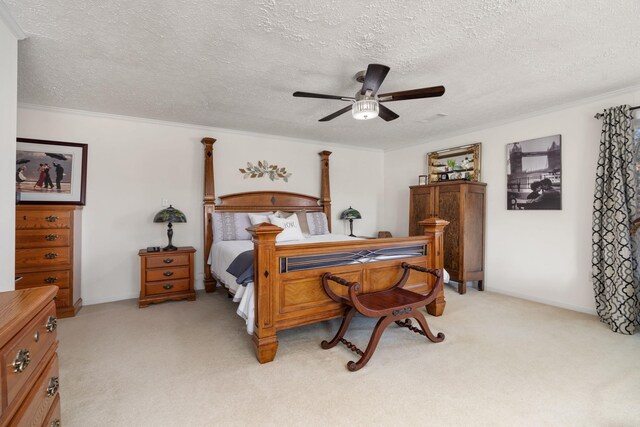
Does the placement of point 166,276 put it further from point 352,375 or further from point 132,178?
point 352,375

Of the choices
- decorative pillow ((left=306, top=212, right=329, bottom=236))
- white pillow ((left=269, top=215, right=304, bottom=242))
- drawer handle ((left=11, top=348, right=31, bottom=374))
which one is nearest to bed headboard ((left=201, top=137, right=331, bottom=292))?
decorative pillow ((left=306, top=212, right=329, bottom=236))

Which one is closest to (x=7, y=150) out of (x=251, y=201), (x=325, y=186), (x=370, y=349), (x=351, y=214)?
(x=370, y=349)

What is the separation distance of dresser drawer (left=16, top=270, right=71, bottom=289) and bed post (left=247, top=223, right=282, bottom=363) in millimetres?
2450

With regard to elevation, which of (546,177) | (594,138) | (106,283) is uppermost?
(594,138)

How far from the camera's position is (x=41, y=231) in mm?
3160

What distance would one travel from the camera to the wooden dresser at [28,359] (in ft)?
2.68

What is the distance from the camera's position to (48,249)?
10.5 feet

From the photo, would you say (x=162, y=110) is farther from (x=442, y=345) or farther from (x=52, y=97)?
(x=442, y=345)

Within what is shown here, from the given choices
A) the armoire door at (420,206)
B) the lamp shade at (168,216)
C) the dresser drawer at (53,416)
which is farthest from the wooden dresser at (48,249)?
the armoire door at (420,206)

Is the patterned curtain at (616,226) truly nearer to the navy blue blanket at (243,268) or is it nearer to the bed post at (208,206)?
the navy blue blanket at (243,268)

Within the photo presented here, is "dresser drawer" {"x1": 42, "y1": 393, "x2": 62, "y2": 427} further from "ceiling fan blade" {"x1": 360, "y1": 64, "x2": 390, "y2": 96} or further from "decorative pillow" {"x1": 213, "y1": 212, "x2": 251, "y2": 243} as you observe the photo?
"decorative pillow" {"x1": 213, "y1": 212, "x2": 251, "y2": 243}

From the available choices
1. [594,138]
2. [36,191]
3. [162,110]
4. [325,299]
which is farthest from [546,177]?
[36,191]

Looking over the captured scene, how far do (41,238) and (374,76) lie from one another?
372cm

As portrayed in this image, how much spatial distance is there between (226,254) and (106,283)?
182cm
